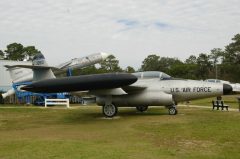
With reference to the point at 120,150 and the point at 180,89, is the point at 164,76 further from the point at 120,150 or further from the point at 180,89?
the point at 120,150

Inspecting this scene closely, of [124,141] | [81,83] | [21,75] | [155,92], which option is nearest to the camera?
[124,141]

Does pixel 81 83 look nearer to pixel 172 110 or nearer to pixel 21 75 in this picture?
pixel 172 110

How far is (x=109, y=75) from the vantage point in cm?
1441

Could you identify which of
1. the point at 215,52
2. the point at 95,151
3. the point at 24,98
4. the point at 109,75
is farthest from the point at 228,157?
the point at 215,52

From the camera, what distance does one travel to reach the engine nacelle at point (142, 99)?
1661cm

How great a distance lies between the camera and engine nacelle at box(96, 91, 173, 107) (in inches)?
654

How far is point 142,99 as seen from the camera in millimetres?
16844

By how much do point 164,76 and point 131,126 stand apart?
522 cm

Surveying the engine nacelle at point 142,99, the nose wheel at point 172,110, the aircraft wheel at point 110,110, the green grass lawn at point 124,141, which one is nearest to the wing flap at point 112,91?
the engine nacelle at point 142,99

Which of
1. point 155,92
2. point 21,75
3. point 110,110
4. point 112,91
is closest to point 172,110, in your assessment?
point 155,92

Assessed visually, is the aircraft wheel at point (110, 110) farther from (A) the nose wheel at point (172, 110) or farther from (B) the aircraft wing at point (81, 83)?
(A) the nose wheel at point (172, 110)

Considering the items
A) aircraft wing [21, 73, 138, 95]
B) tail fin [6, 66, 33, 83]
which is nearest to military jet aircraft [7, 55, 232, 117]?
aircraft wing [21, 73, 138, 95]

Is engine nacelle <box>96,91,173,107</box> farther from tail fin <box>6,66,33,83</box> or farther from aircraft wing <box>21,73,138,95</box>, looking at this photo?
tail fin <box>6,66,33,83</box>

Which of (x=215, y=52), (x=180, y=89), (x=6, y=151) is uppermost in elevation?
(x=215, y=52)
